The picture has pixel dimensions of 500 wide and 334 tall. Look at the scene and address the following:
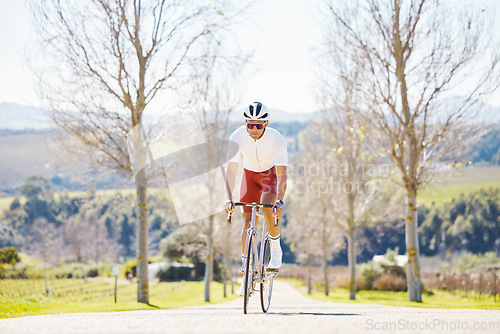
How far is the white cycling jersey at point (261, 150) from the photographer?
7.64 meters

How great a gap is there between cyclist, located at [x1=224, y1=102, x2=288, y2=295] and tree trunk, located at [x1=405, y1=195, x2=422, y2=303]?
404 inches

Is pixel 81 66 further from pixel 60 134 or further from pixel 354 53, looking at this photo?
pixel 354 53

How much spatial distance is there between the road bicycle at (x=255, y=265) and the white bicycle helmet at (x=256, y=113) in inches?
45.1

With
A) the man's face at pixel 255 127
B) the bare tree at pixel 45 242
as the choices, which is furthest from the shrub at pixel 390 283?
the bare tree at pixel 45 242

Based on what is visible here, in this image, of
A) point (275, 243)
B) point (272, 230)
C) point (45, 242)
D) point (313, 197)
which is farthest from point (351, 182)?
point (45, 242)

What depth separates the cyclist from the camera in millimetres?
7535

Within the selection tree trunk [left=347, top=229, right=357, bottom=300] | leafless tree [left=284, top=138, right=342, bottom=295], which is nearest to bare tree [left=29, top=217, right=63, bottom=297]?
leafless tree [left=284, top=138, right=342, bottom=295]

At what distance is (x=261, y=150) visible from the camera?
7.64m

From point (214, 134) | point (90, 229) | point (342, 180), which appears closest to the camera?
point (214, 134)

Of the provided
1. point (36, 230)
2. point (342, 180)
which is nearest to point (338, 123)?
point (342, 180)

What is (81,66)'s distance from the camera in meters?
Answer: 15.8

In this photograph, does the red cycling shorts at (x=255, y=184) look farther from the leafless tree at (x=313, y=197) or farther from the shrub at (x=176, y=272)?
the shrub at (x=176, y=272)

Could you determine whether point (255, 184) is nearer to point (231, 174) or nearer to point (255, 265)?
point (231, 174)

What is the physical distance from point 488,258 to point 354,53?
48.7 m
